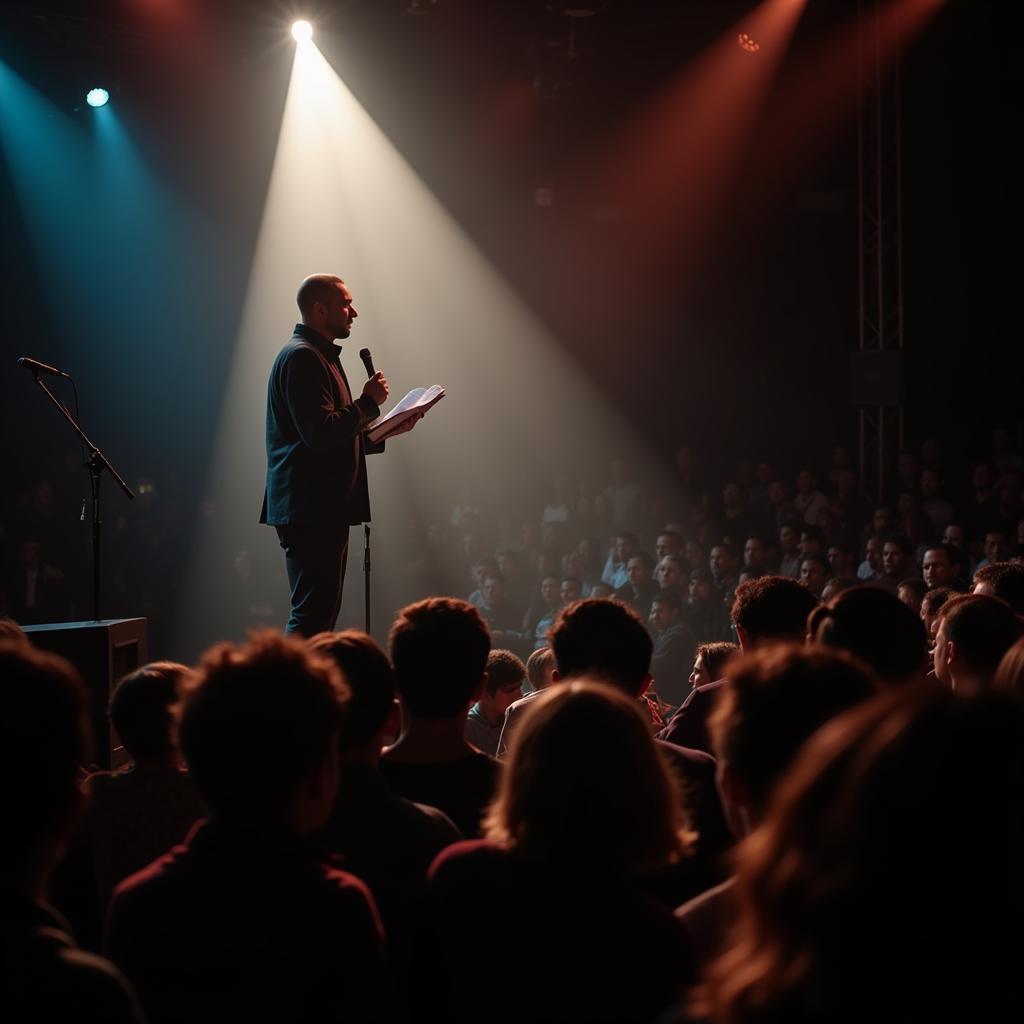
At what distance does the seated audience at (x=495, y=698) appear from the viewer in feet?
13.4

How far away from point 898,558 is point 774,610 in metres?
4.57

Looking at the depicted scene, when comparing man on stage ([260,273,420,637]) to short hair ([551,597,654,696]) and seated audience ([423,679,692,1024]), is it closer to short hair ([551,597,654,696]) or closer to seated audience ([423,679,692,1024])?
short hair ([551,597,654,696])

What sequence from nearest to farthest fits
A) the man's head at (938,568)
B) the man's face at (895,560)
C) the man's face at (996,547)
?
the man's head at (938,568)
the man's face at (996,547)
the man's face at (895,560)

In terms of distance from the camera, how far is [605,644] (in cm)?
258

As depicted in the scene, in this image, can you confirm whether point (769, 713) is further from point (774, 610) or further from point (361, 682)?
point (774, 610)

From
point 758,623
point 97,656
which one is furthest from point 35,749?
point 97,656

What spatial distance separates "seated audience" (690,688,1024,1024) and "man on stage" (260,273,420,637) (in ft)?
12.0

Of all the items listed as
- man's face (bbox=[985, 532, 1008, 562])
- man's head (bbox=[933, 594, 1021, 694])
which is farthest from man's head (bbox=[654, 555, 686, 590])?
man's head (bbox=[933, 594, 1021, 694])

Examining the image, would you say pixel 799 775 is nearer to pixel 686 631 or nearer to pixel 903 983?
pixel 903 983

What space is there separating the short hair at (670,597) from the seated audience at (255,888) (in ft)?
21.2

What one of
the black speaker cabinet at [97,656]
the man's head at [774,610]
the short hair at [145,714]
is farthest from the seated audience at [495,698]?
the short hair at [145,714]

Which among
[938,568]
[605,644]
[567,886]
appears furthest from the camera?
[938,568]

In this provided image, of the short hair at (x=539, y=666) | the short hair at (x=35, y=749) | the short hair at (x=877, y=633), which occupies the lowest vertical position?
A: the short hair at (x=877, y=633)

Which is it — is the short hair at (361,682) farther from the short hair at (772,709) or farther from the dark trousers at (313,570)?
the dark trousers at (313,570)
